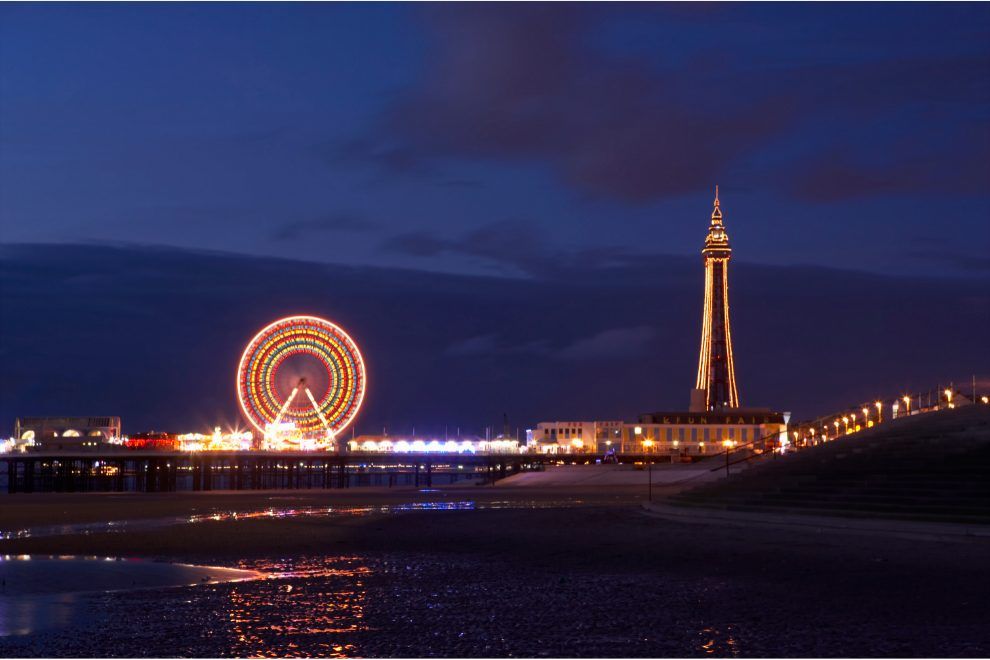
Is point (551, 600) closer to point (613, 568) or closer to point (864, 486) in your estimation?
point (613, 568)

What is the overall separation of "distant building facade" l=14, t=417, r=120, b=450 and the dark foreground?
123 m

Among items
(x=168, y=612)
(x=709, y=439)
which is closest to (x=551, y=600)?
(x=168, y=612)

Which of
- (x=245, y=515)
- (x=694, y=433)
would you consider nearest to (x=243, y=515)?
(x=245, y=515)

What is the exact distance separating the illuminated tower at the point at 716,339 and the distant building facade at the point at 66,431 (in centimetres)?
8280

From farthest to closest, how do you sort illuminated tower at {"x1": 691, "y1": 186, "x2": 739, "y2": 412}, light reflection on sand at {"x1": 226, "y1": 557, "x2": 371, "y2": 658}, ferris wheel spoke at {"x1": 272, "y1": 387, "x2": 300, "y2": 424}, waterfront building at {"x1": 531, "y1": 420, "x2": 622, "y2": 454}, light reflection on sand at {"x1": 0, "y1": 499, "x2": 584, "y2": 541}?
illuminated tower at {"x1": 691, "y1": 186, "x2": 739, "y2": 412} → waterfront building at {"x1": 531, "y1": 420, "x2": 622, "y2": 454} → ferris wheel spoke at {"x1": 272, "y1": 387, "x2": 300, "y2": 424} → light reflection on sand at {"x1": 0, "y1": 499, "x2": 584, "y2": 541} → light reflection on sand at {"x1": 226, "y1": 557, "x2": 371, "y2": 658}

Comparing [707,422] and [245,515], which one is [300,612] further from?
[707,422]

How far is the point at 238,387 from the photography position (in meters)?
88.3

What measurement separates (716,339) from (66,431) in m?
94.5

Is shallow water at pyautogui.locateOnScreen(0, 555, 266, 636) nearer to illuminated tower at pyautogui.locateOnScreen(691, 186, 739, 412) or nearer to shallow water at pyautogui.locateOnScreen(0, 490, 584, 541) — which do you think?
shallow water at pyautogui.locateOnScreen(0, 490, 584, 541)

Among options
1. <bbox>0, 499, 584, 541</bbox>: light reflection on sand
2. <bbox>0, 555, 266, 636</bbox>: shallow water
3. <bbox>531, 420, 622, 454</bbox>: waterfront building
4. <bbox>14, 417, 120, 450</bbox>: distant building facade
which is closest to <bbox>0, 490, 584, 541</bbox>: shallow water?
<bbox>0, 499, 584, 541</bbox>: light reflection on sand

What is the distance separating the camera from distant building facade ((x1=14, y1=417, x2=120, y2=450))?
142250mm

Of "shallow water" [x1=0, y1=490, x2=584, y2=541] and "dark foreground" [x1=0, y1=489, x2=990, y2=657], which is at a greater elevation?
"dark foreground" [x1=0, y1=489, x2=990, y2=657]

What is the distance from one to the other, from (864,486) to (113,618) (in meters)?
20.8

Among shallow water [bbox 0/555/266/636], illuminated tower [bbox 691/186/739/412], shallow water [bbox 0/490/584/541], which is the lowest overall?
shallow water [bbox 0/490/584/541]
